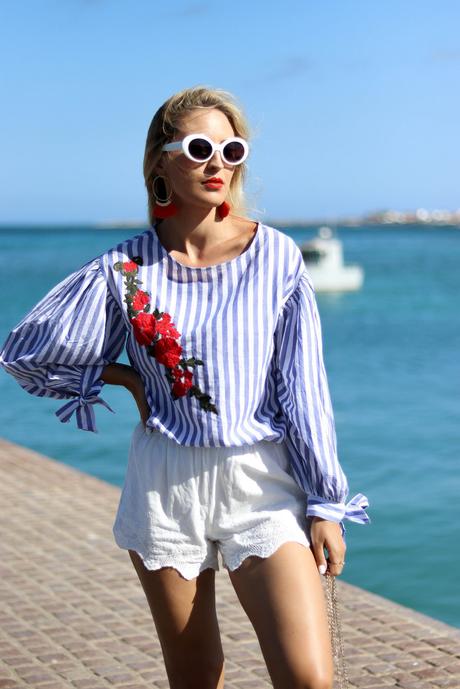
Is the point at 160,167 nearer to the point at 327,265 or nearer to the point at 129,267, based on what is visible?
the point at 129,267

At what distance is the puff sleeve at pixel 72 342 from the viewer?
332 centimetres

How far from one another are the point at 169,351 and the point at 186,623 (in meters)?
0.70

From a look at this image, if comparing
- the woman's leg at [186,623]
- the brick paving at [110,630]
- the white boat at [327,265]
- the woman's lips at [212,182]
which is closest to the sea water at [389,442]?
the brick paving at [110,630]

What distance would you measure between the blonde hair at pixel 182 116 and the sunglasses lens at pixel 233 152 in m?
0.08

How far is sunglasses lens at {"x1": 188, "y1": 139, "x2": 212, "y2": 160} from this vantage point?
3.16m

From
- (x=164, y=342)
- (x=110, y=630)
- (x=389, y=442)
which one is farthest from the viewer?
(x=389, y=442)

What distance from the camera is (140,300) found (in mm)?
3246

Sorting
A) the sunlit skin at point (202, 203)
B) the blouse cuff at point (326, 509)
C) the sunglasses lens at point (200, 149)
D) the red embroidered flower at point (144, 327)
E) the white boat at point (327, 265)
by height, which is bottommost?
the blouse cuff at point (326, 509)

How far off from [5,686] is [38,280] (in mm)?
61714

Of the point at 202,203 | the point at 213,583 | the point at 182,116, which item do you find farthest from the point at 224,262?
the point at 213,583

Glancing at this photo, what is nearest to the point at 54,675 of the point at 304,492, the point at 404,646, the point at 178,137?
the point at 404,646

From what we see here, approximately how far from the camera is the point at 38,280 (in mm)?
65750

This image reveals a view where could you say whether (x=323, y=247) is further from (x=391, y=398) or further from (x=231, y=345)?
(x=231, y=345)

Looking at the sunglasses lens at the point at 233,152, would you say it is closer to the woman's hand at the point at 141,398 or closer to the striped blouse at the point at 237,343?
the striped blouse at the point at 237,343
